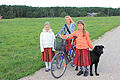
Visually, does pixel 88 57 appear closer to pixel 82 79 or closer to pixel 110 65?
pixel 82 79

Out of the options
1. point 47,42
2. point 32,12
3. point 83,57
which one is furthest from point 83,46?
point 32,12

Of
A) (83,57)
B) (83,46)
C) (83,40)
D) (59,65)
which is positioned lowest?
(59,65)

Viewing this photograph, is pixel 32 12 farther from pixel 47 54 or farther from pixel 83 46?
pixel 83 46

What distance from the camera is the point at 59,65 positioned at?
5004mm

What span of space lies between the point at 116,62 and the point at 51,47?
252 centimetres

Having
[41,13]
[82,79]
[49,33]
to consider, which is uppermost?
[41,13]

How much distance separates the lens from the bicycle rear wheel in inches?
183

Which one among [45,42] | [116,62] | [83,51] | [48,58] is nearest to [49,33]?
[45,42]

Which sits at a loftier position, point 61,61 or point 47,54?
point 47,54

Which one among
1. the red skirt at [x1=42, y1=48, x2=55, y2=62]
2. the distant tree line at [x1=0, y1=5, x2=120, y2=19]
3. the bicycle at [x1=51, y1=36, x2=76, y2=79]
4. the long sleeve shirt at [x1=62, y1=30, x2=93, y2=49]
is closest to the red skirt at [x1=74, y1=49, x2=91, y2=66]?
the long sleeve shirt at [x1=62, y1=30, x2=93, y2=49]

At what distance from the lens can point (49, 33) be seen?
502cm

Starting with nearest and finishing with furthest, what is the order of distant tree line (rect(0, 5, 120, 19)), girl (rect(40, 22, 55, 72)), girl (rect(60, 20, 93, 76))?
girl (rect(60, 20, 93, 76)) → girl (rect(40, 22, 55, 72)) → distant tree line (rect(0, 5, 120, 19))

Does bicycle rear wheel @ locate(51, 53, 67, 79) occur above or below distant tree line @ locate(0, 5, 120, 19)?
below

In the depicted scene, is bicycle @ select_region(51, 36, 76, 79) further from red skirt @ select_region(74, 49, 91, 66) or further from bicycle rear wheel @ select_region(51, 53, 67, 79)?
red skirt @ select_region(74, 49, 91, 66)
